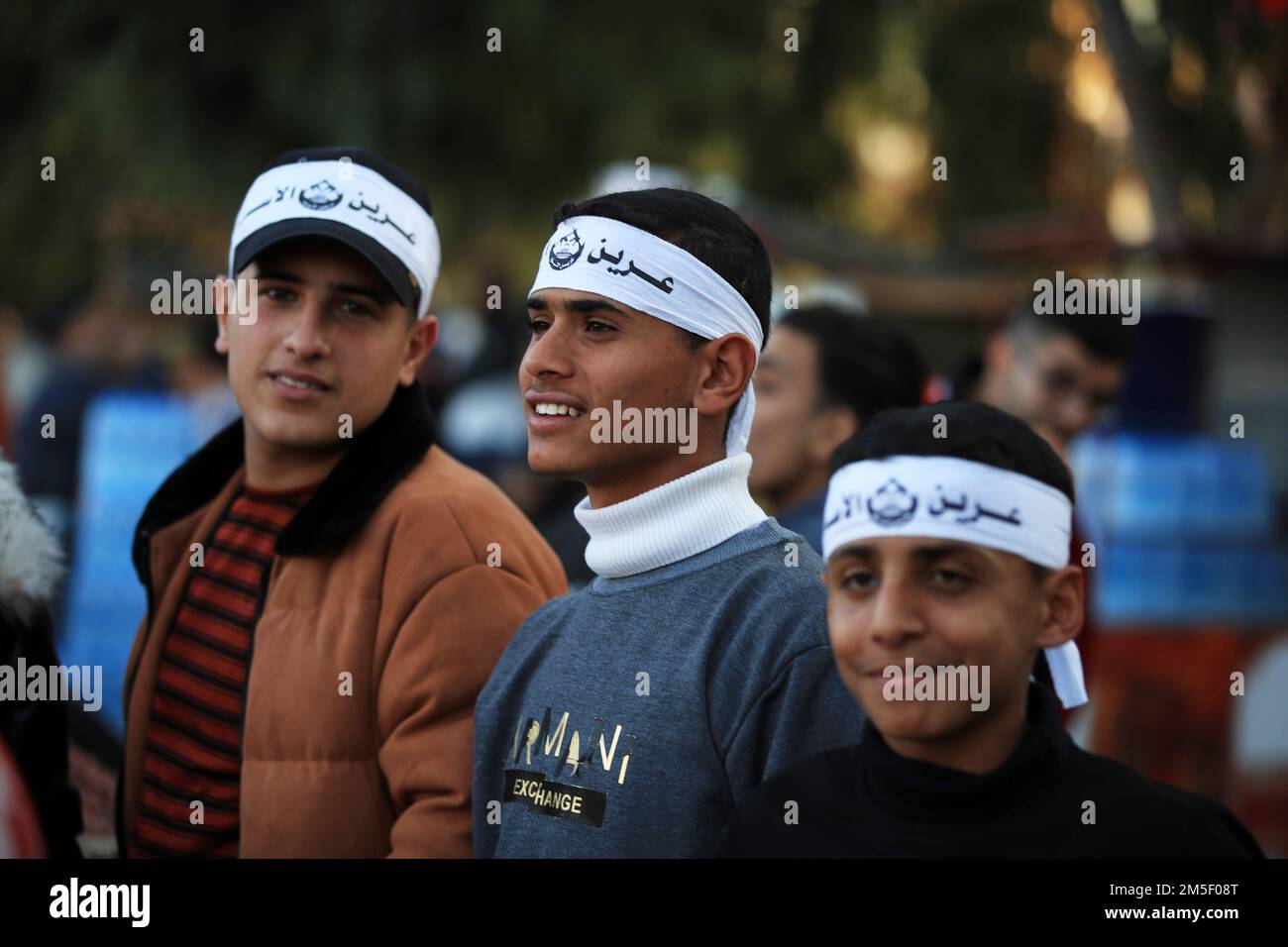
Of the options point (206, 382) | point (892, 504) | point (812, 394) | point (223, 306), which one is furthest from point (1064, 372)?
point (206, 382)

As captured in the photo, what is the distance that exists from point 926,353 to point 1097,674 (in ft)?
23.9

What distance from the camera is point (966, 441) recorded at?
→ 2.49m

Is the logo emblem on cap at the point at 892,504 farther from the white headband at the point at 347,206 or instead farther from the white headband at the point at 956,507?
the white headband at the point at 347,206

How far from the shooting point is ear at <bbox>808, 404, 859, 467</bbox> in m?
4.73

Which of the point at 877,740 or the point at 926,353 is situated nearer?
the point at 877,740

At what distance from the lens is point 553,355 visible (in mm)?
2938

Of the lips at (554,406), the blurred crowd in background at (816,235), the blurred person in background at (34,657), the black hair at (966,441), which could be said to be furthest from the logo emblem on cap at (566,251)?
the blurred crowd in background at (816,235)

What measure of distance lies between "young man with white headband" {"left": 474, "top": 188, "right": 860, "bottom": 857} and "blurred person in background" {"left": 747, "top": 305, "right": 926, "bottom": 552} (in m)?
1.70

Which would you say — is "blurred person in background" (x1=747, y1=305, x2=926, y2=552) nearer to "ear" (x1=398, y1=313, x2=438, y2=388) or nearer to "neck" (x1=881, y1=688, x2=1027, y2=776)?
"ear" (x1=398, y1=313, x2=438, y2=388)

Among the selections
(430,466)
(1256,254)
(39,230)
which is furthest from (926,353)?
(430,466)

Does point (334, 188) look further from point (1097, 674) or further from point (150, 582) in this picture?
point (1097, 674)

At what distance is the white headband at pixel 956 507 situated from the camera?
2430 mm

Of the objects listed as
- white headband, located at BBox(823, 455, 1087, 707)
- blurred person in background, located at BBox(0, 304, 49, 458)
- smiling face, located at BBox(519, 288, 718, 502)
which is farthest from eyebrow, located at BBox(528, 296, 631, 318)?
blurred person in background, located at BBox(0, 304, 49, 458)
